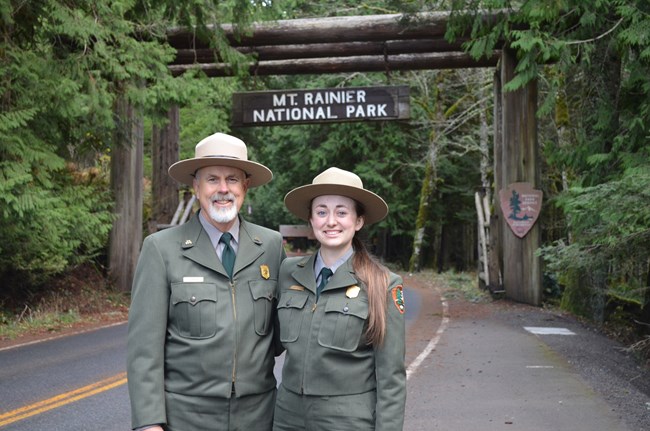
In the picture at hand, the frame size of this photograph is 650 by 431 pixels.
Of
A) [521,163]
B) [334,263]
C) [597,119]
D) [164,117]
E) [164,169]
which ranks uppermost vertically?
[164,117]

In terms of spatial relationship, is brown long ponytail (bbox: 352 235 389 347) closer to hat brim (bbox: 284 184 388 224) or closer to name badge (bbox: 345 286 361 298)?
name badge (bbox: 345 286 361 298)

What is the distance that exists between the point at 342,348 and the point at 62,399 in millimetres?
5273

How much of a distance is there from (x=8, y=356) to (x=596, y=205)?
7.41 m

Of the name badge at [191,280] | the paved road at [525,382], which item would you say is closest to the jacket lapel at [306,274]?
the name badge at [191,280]

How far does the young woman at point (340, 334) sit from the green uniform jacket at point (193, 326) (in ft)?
0.44

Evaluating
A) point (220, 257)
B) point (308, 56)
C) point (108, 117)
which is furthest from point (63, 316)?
point (220, 257)

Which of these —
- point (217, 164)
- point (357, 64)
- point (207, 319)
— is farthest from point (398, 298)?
point (357, 64)

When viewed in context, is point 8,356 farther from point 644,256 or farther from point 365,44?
point 365,44

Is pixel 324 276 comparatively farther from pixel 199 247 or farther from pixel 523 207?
pixel 523 207

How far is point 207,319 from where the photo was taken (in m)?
3.47

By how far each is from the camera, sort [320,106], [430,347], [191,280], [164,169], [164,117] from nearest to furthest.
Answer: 1. [191,280]
2. [430,347]
3. [164,117]
4. [320,106]
5. [164,169]

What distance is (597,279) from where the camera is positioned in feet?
48.5

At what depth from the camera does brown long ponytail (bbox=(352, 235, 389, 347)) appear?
3402 mm

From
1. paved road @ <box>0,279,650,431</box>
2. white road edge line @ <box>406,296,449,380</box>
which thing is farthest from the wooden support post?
paved road @ <box>0,279,650,431</box>
